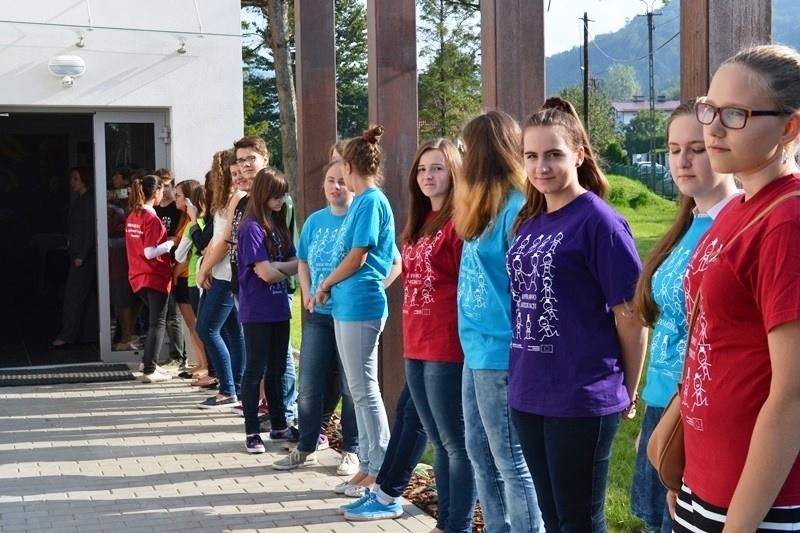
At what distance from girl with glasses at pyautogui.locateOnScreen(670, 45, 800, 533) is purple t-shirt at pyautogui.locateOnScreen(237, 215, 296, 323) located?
16.1ft

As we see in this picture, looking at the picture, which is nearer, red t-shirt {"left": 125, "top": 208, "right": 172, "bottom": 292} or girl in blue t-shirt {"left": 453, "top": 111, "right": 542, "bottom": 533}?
girl in blue t-shirt {"left": 453, "top": 111, "right": 542, "bottom": 533}

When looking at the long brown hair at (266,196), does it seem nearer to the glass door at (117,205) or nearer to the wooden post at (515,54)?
the wooden post at (515,54)

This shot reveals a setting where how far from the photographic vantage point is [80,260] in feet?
40.3

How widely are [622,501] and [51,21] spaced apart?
8.12 m

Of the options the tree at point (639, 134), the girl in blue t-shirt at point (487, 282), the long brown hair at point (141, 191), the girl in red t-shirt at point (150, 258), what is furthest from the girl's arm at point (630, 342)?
the tree at point (639, 134)

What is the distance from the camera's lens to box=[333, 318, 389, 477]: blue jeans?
6055 mm

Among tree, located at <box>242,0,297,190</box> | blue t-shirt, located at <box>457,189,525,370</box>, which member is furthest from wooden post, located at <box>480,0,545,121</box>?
tree, located at <box>242,0,297,190</box>

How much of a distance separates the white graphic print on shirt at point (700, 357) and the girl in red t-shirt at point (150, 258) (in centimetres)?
862

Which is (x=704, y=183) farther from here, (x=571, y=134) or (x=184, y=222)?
(x=184, y=222)

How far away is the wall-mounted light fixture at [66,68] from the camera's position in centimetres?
1116

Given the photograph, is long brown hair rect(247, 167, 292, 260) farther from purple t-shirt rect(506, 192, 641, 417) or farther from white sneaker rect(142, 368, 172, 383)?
white sneaker rect(142, 368, 172, 383)

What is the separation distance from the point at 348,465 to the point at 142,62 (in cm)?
649

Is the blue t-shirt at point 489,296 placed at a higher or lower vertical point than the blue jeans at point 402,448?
higher

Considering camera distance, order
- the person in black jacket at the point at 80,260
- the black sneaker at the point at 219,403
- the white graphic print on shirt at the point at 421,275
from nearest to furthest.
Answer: the white graphic print on shirt at the point at 421,275 < the black sneaker at the point at 219,403 < the person in black jacket at the point at 80,260
